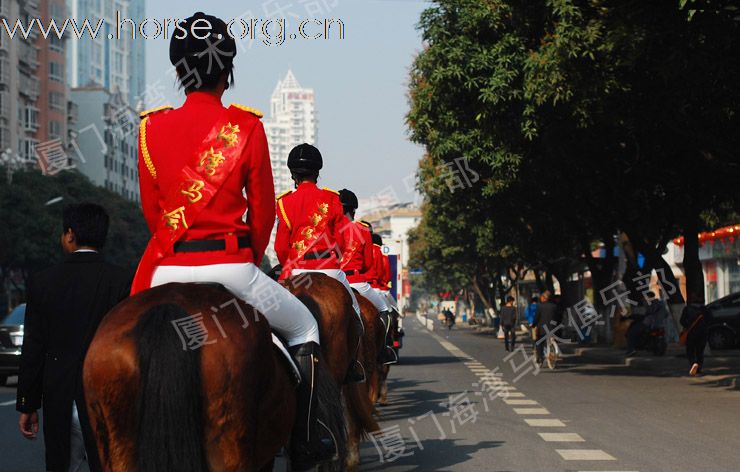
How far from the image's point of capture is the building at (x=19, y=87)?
270 ft

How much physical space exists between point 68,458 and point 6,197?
201 ft

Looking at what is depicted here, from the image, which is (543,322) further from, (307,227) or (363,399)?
(307,227)

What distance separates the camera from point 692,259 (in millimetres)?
29891

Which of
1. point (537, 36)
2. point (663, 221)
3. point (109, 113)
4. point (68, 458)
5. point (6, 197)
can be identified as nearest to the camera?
point (68, 458)

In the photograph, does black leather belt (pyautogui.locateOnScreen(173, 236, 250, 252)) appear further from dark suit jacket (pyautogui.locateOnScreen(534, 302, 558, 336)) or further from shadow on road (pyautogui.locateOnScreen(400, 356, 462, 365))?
shadow on road (pyautogui.locateOnScreen(400, 356, 462, 365))

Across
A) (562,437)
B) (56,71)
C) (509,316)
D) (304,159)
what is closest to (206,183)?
(304,159)

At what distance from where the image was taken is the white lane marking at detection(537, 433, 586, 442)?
41.5ft

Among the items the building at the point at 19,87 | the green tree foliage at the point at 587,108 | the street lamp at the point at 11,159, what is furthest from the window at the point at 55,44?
the green tree foliage at the point at 587,108

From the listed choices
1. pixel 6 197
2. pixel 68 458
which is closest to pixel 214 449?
pixel 68 458

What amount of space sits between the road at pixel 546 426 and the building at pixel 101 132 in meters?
93.7

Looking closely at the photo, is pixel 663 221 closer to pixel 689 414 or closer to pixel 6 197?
pixel 689 414

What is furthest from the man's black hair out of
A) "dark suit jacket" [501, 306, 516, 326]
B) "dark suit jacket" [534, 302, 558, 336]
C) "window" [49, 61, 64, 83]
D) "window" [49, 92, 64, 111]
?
"window" [49, 61, 64, 83]

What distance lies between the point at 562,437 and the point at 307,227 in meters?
5.38

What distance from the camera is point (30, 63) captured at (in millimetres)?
89562
